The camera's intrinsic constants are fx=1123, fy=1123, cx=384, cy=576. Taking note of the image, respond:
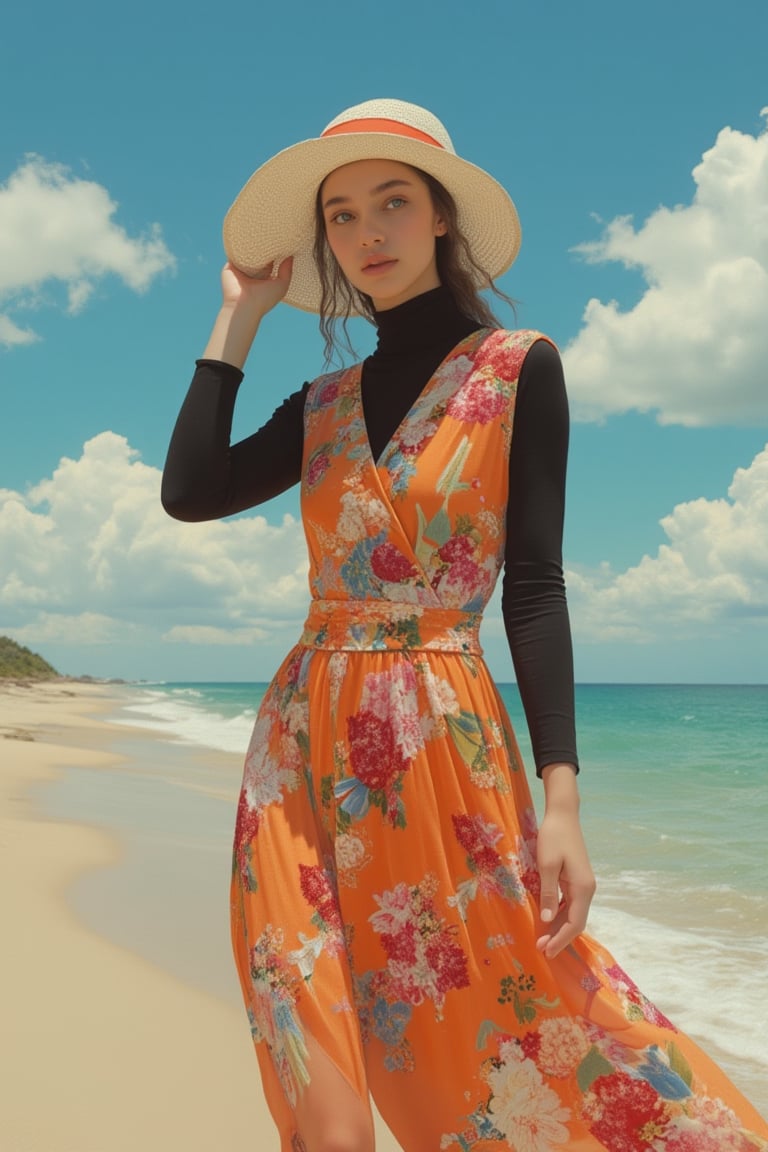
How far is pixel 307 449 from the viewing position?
203 centimetres

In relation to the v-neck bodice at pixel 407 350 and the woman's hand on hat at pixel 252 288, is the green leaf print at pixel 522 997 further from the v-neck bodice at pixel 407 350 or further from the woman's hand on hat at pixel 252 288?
the woman's hand on hat at pixel 252 288

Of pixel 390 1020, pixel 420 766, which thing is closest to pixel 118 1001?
pixel 390 1020

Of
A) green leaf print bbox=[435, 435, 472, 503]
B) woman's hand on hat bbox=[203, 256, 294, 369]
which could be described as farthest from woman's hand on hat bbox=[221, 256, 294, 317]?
green leaf print bbox=[435, 435, 472, 503]

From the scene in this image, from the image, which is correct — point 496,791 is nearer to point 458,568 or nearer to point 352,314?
point 458,568

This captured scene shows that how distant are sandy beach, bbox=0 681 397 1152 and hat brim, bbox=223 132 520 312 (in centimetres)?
230

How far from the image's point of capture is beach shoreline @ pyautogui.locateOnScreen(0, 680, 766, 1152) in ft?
10.4

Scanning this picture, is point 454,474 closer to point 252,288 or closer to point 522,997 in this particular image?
point 252,288

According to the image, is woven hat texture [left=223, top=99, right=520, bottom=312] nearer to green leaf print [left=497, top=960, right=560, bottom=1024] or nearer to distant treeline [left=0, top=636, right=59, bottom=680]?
green leaf print [left=497, top=960, right=560, bottom=1024]

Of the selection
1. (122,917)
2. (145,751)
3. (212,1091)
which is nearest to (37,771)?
(145,751)

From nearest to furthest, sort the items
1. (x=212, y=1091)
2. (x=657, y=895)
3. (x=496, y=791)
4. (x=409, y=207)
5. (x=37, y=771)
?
(x=496, y=791), (x=409, y=207), (x=212, y=1091), (x=657, y=895), (x=37, y=771)

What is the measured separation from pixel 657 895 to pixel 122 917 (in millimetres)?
3342

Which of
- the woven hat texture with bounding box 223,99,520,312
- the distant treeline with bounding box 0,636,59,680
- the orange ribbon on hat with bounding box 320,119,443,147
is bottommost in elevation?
the woven hat texture with bounding box 223,99,520,312

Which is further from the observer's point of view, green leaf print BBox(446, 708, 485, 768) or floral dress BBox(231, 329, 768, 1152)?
green leaf print BBox(446, 708, 485, 768)

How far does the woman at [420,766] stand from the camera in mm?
1592
